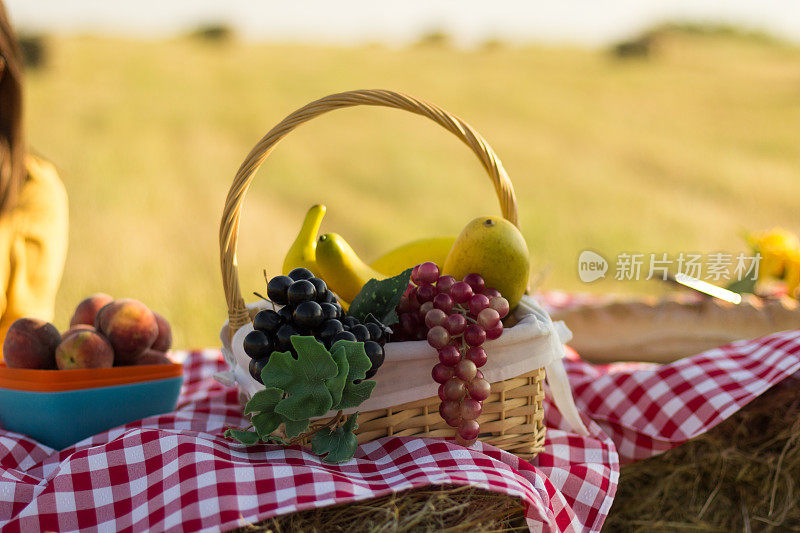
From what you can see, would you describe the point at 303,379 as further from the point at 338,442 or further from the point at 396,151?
the point at 396,151

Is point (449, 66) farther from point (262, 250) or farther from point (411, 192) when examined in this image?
point (262, 250)

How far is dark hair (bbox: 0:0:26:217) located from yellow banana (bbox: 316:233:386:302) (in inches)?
28.0

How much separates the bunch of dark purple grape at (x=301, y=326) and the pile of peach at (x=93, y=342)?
263 mm

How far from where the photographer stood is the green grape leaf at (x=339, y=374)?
2.01 feet

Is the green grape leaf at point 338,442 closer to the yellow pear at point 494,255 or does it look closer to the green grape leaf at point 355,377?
the green grape leaf at point 355,377

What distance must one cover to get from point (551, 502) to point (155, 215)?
4813mm

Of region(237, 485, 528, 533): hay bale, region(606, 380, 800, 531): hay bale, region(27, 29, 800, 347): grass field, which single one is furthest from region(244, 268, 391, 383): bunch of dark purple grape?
region(27, 29, 800, 347): grass field

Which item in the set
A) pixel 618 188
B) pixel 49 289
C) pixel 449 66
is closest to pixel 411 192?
pixel 618 188

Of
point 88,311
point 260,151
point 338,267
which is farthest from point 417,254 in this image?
point 88,311

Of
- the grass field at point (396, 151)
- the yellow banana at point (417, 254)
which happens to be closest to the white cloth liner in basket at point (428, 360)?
the yellow banana at point (417, 254)

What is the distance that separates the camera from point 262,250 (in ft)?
14.3

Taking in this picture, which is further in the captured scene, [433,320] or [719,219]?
[719,219]

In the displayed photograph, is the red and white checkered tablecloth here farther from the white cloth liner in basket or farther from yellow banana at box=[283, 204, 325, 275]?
yellow banana at box=[283, 204, 325, 275]

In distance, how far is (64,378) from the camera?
2.64ft
